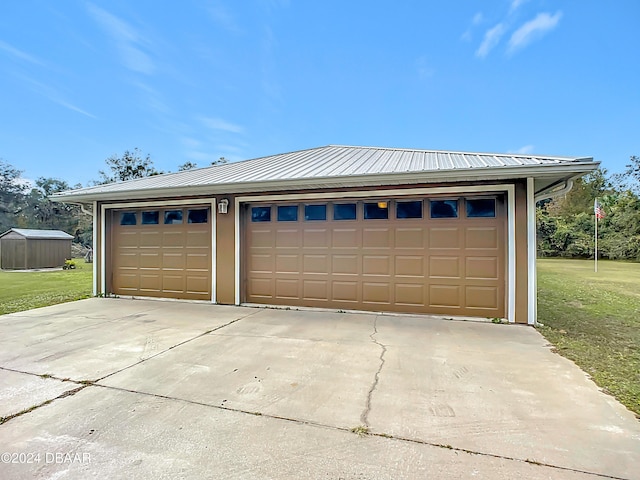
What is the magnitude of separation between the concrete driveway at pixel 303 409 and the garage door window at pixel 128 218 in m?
3.42

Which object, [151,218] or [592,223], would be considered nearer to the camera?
[151,218]

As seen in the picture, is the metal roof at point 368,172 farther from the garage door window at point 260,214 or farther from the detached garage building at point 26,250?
the detached garage building at point 26,250

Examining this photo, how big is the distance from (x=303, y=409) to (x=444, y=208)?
4294 millimetres

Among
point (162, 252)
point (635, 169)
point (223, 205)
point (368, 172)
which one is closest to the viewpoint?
point (368, 172)

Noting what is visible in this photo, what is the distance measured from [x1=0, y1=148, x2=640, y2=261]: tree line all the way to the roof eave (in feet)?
52.7

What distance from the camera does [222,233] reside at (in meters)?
6.65

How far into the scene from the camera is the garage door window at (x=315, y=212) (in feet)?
20.5

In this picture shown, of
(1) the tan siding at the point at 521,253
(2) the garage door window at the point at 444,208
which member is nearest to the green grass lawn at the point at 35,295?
(2) the garage door window at the point at 444,208

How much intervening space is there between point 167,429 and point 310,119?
794 inches

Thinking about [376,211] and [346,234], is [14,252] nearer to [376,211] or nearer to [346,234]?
[346,234]

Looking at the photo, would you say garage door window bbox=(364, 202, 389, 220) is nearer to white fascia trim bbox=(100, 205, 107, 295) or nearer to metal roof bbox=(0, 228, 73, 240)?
white fascia trim bbox=(100, 205, 107, 295)

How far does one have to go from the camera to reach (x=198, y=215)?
6.93 m

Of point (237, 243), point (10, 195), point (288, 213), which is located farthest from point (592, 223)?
point (10, 195)

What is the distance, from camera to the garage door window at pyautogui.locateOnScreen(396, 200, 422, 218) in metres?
5.71
